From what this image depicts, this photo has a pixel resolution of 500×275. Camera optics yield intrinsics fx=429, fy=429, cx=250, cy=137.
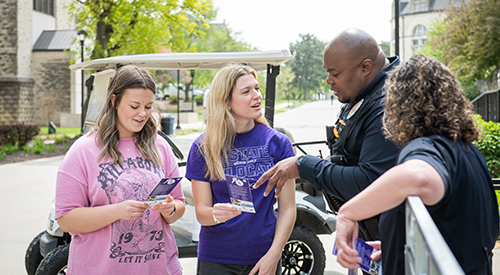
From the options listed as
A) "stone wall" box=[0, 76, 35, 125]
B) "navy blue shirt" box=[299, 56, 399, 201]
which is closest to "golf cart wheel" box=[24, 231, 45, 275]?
"navy blue shirt" box=[299, 56, 399, 201]

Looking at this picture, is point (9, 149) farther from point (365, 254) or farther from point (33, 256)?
point (365, 254)

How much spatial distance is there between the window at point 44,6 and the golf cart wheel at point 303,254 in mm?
33674

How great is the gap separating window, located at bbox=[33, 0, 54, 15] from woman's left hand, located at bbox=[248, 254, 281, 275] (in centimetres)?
3493

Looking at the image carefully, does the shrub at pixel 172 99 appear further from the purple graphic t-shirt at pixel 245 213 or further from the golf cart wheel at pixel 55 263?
the purple graphic t-shirt at pixel 245 213

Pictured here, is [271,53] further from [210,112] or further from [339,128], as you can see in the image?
[339,128]

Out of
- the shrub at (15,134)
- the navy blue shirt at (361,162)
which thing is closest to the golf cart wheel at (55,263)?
the navy blue shirt at (361,162)

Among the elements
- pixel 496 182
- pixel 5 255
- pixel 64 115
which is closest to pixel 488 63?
pixel 496 182

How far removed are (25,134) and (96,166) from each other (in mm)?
16926

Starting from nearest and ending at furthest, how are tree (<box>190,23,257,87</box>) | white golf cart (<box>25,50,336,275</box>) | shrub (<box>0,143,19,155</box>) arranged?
1. white golf cart (<box>25,50,336,275</box>)
2. shrub (<box>0,143,19,155</box>)
3. tree (<box>190,23,257,87</box>)

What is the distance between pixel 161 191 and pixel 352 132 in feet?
3.30

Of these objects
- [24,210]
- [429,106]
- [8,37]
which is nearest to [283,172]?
[429,106]

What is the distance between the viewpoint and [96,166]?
2.29 meters

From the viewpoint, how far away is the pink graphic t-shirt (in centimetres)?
225

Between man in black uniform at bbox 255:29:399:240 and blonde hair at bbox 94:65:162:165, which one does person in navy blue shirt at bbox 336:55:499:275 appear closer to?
man in black uniform at bbox 255:29:399:240
